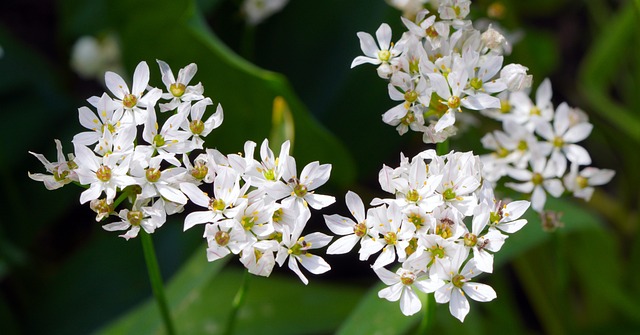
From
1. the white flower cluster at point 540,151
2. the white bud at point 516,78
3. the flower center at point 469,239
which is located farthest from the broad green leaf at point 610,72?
the flower center at point 469,239

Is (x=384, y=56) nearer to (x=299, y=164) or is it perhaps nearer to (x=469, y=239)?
(x=469, y=239)

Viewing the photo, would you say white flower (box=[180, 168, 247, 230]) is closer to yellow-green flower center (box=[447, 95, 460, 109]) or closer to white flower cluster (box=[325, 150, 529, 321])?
white flower cluster (box=[325, 150, 529, 321])

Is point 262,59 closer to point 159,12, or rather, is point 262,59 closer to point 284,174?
point 159,12

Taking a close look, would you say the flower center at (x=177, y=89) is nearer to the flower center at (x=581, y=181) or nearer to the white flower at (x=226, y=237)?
the white flower at (x=226, y=237)

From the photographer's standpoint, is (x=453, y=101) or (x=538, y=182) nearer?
(x=453, y=101)

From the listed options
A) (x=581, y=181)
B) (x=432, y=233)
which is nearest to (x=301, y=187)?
(x=432, y=233)

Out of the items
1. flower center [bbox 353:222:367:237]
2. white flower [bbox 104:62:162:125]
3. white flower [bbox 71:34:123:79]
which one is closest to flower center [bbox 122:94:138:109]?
white flower [bbox 104:62:162:125]

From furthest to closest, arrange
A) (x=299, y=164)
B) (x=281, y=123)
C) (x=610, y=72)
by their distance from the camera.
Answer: (x=610, y=72) < (x=299, y=164) < (x=281, y=123)
